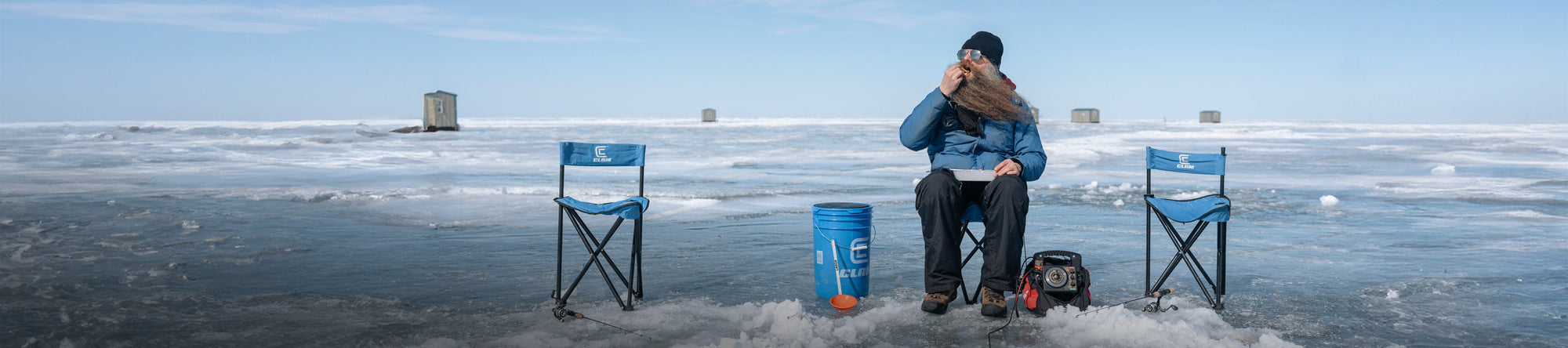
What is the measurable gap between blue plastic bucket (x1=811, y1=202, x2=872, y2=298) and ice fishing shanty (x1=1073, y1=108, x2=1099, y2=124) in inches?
2913

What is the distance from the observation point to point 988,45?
4.41 meters

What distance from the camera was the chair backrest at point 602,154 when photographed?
4.25 metres

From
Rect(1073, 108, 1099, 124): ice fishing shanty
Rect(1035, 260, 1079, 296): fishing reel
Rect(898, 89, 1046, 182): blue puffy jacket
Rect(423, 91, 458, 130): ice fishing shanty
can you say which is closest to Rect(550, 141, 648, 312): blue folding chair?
Rect(898, 89, 1046, 182): blue puffy jacket

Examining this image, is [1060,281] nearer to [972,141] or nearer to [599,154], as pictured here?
[972,141]

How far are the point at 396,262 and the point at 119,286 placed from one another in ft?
4.44

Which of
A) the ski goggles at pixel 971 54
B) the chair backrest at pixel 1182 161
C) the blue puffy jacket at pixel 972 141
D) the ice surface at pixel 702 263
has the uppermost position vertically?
the ski goggles at pixel 971 54

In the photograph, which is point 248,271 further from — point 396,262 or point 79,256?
point 79,256

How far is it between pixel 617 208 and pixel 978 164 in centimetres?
164

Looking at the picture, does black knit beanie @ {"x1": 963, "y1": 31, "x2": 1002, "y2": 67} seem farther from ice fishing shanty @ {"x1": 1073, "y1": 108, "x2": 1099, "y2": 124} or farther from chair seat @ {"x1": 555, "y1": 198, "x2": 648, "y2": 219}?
ice fishing shanty @ {"x1": 1073, "y1": 108, "x2": 1099, "y2": 124}

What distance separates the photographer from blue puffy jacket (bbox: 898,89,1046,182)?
430cm

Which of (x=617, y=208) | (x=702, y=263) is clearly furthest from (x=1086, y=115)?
(x=617, y=208)

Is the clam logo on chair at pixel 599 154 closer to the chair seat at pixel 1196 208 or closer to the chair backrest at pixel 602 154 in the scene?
the chair backrest at pixel 602 154

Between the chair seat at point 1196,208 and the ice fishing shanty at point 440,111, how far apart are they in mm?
38376

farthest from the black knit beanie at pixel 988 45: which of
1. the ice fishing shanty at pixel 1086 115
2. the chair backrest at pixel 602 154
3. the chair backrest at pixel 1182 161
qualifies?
the ice fishing shanty at pixel 1086 115
